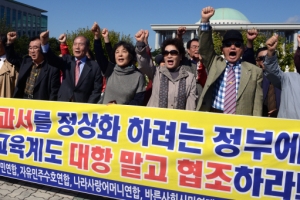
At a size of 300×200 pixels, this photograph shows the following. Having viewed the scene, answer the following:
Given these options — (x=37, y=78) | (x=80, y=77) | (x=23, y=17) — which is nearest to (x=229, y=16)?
(x=23, y=17)

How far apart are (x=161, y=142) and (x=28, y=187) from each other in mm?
1848

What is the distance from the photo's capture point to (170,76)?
3.56 meters

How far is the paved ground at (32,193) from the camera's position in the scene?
141 inches

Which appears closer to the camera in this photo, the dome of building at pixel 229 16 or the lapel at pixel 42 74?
the lapel at pixel 42 74

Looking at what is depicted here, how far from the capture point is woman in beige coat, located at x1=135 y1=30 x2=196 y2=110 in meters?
3.50

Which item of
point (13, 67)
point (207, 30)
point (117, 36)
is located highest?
point (117, 36)

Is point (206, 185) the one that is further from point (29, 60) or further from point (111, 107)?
point (29, 60)

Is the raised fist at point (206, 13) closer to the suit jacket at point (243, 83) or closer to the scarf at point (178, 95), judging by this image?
the suit jacket at point (243, 83)

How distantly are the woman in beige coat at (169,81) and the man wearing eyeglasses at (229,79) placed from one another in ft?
0.66

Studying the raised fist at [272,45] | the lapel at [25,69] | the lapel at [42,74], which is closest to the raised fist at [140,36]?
the raised fist at [272,45]

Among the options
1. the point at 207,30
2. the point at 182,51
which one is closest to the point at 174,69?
the point at 182,51

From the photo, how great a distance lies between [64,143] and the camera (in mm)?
3541

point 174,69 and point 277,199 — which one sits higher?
point 174,69

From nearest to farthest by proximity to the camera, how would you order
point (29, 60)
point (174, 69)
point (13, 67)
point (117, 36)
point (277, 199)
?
point (277, 199) < point (174, 69) < point (29, 60) < point (13, 67) < point (117, 36)
